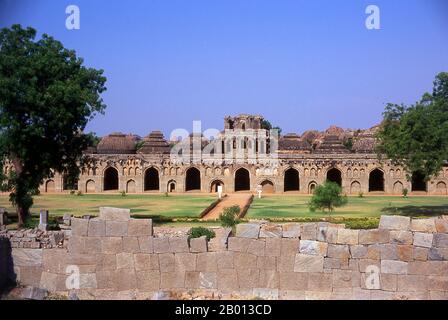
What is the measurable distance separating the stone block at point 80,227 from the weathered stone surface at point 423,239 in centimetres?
576

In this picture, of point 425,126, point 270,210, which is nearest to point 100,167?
point 270,210

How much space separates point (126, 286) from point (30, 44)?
13931 mm

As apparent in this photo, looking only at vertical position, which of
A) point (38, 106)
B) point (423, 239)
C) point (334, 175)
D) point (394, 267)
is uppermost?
point (38, 106)

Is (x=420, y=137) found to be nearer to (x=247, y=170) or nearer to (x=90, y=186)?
(x=247, y=170)

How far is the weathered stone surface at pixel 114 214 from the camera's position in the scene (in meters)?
9.19

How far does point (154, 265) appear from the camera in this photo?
9.12 meters

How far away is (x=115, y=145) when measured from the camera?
5166cm

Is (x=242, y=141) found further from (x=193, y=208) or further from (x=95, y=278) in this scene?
(x=95, y=278)

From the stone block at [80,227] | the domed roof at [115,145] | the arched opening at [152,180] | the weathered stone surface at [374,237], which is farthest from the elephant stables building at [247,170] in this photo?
the weathered stone surface at [374,237]

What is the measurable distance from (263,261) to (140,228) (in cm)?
225

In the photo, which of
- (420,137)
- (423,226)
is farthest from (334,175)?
(423,226)

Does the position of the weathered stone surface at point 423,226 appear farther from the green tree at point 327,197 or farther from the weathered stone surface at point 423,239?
the green tree at point 327,197

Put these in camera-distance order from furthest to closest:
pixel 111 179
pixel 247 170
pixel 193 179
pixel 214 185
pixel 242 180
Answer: pixel 193 179 → pixel 111 179 → pixel 242 180 → pixel 247 170 → pixel 214 185

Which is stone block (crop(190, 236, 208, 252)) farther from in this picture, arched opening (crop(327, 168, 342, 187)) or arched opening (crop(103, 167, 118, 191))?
arched opening (crop(103, 167, 118, 191))
